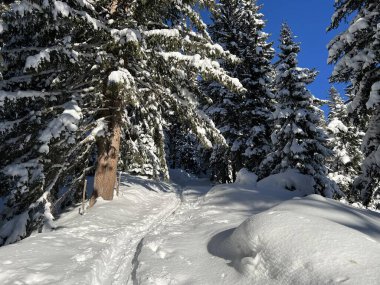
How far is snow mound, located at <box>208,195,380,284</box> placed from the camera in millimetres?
3939

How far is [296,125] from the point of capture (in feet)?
60.9

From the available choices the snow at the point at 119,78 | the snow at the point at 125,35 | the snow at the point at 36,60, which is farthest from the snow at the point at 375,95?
the snow at the point at 36,60

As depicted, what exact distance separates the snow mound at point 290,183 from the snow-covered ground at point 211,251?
216 inches

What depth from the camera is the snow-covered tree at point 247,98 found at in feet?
78.7

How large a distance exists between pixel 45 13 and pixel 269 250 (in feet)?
26.5

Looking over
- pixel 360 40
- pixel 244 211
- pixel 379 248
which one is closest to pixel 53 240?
pixel 244 211

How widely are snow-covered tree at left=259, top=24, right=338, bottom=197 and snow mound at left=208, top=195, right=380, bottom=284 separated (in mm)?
13288

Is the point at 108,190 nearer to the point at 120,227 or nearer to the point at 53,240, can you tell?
the point at 120,227

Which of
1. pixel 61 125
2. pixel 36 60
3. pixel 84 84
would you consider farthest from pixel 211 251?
pixel 84 84

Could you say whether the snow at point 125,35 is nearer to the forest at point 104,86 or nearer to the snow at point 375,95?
the forest at point 104,86

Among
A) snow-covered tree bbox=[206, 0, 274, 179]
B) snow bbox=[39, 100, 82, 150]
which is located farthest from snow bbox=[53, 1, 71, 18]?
snow-covered tree bbox=[206, 0, 274, 179]

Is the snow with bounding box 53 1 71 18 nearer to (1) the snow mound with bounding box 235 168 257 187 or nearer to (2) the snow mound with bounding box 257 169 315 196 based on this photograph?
(2) the snow mound with bounding box 257 169 315 196

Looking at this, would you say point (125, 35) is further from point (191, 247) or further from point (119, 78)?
point (191, 247)

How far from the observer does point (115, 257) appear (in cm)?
719
